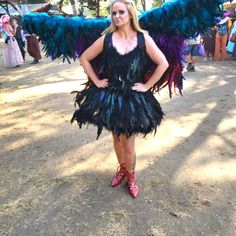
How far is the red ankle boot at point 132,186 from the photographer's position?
356cm

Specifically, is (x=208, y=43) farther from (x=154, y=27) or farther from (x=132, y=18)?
(x=132, y=18)

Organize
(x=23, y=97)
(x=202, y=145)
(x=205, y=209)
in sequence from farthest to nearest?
(x=23, y=97) < (x=202, y=145) < (x=205, y=209)

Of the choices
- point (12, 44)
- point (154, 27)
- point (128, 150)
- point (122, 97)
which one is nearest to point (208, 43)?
point (12, 44)

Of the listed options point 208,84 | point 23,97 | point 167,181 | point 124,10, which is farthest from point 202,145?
point 23,97

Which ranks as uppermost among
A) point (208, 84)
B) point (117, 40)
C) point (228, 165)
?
point (117, 40)

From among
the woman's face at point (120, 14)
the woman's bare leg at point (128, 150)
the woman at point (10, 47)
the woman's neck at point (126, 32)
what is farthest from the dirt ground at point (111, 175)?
the woman at point (10, 47)

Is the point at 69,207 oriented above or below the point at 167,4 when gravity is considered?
below

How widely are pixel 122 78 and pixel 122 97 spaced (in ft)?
0.55

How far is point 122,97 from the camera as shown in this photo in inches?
130

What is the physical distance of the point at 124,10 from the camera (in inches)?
122

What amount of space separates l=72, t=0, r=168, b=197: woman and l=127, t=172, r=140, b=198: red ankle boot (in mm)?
349

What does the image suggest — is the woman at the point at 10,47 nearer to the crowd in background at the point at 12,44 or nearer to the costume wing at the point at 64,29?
the crowd in background at the point at 12,44

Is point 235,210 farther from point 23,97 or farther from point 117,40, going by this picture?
point 23,97

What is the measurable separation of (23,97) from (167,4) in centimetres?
532
